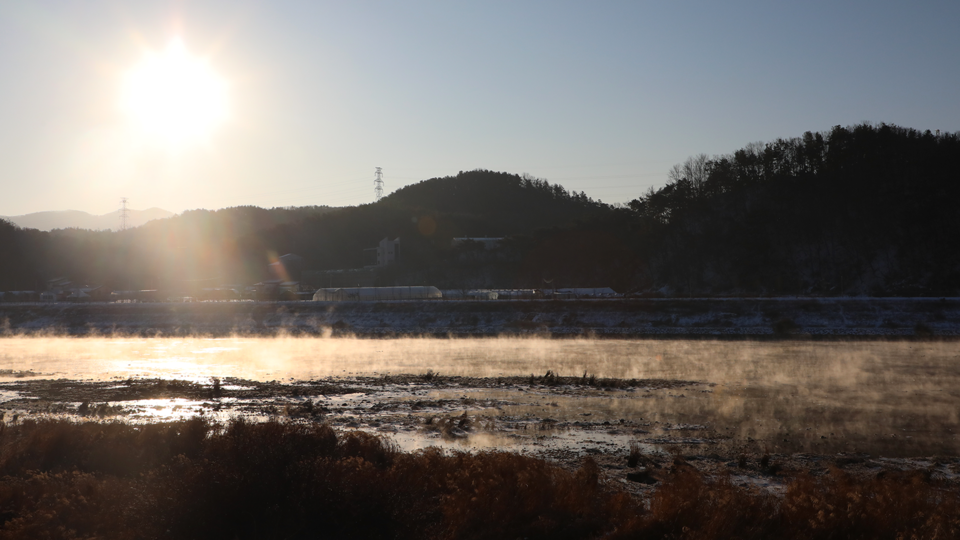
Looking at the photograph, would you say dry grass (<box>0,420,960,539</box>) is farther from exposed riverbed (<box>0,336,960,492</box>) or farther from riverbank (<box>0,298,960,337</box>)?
riverbank (<box>0,298,960,337</box>)

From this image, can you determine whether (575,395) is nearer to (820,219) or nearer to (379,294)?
(379,294)

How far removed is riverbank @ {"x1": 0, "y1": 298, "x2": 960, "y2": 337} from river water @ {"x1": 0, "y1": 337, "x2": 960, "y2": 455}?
30.6 ft

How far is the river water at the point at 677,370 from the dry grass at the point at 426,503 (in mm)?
6984

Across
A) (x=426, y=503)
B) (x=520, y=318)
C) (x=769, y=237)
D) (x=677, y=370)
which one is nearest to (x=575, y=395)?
(x=677, y=370)

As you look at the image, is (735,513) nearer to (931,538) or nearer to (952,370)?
(931,538)

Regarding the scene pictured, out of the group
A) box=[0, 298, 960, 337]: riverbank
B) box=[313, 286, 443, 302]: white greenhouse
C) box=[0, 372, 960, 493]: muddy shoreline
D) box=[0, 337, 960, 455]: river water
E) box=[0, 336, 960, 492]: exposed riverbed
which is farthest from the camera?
box=[313, 286, 443, 302]: white greenhouse

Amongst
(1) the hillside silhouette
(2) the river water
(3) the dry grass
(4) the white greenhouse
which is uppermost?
(1) the hillside silhouette

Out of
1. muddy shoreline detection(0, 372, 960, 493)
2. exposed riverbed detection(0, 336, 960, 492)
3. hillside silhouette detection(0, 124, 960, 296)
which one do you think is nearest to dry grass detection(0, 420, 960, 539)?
muddy shoreline detection(0, 372, 960, 493)

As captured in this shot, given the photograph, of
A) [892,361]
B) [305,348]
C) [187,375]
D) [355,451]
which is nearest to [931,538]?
[355,451]

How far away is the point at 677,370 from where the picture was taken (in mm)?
35844

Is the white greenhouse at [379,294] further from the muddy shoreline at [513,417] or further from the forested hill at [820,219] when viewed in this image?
the muddy shoreline at [513,417]

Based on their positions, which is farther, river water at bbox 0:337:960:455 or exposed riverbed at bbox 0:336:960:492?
river water at bbox 0:337:960:455

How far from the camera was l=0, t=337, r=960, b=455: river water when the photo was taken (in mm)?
21109

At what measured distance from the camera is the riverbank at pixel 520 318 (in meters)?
60.3
